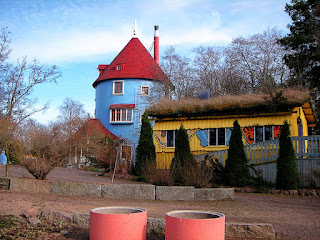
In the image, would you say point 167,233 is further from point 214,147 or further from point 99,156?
point 99,156

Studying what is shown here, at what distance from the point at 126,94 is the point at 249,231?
100ft

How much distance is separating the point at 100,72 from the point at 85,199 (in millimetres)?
32521

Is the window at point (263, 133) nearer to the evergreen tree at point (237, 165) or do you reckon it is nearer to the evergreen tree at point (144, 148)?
the evergreen tree at point (237, 165)

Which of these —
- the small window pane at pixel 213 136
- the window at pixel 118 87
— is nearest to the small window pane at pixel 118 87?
the window at pixel 118 87

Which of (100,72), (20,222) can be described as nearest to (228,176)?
(20,222)

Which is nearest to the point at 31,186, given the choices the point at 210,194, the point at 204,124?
the point at 210,194

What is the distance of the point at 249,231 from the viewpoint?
628 centimetres

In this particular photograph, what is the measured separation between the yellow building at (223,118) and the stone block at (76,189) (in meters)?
9.12

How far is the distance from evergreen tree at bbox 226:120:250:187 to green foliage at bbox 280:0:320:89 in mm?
16640

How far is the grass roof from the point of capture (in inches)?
659

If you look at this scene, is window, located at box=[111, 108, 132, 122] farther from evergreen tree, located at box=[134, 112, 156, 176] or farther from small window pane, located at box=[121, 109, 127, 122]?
evergreen tree, located at box=[134, 112, 156, 176]

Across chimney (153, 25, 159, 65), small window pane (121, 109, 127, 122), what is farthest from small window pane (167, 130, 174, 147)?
chimney (153, 25, 159, 65)

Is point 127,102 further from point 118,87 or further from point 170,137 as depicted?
point 170,137

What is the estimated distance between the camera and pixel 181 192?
10.8m
